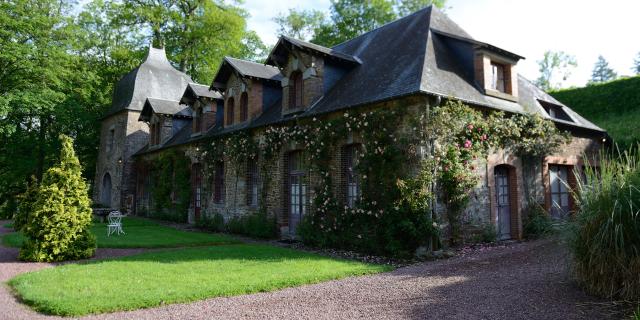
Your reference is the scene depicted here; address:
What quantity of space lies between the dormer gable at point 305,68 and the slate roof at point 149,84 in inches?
564

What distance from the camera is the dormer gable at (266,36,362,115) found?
42.9 feet

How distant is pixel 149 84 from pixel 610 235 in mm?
25743

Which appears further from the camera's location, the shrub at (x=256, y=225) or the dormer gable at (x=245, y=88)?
the dormer gable at (x=245, y=88)

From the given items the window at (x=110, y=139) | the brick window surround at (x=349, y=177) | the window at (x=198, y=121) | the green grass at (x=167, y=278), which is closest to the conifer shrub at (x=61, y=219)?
the green grass at (x=167, y=278)

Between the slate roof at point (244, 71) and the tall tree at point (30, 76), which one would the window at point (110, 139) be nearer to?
the tall tree at point (30, 76)

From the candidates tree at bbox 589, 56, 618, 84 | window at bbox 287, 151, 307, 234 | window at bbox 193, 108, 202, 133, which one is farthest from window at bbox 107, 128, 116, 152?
tree at bbox 589, 56, 618, 84

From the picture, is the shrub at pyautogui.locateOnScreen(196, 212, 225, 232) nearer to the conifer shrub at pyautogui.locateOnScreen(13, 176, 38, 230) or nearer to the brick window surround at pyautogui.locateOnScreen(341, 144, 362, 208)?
the conifer shrub at pyautogui.locateOnScreen(13, 176, 38, 230)

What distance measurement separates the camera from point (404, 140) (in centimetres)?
993

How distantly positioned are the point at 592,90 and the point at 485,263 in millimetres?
19151

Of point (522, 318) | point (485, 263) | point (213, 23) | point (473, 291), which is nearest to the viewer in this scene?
point (522, 318)

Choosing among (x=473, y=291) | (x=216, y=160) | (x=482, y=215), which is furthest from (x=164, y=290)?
(x=216, y=160)

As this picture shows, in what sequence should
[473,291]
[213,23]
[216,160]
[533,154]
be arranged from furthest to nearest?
[213,23] → [216,160] → [533,154] → [473,291]

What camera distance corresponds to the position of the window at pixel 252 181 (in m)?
14.8

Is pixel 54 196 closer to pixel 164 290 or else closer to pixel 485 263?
pixel 164 290
